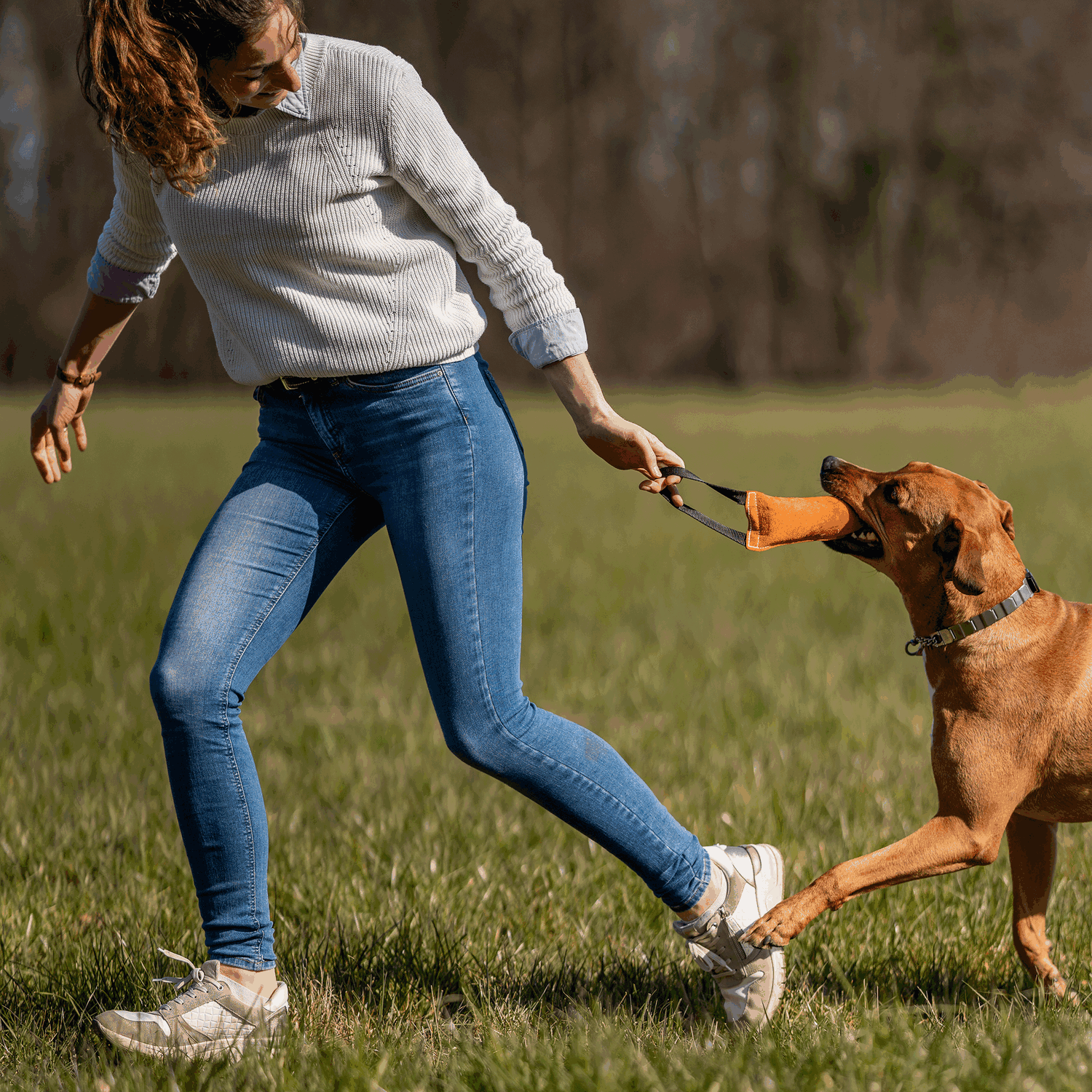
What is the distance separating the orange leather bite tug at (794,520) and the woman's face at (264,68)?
1.39 meters

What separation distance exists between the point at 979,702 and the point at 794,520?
0.62 meters

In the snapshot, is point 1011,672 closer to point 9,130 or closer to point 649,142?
point 9,130

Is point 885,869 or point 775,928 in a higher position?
point 885,869

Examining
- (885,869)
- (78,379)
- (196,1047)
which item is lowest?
(196,1047)

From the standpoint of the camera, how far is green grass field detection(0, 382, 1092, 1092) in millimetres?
2381

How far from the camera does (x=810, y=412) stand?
75.6 feet

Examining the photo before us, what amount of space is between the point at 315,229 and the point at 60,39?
29421 millimetres

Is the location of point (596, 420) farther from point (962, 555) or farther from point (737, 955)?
point (737, 955)

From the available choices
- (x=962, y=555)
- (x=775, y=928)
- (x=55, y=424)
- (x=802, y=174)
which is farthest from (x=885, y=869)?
(x=802, y=174)

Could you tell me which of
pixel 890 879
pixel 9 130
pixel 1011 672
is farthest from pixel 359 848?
pixel 9 130

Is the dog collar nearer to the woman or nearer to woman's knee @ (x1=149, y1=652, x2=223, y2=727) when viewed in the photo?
the woman

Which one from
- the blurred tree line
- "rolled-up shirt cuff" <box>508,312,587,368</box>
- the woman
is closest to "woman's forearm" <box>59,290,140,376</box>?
the woman

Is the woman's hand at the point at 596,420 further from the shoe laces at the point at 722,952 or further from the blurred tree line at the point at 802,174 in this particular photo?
the blurred tree line at the point at 802,174

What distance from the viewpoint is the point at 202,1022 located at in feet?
8.06
